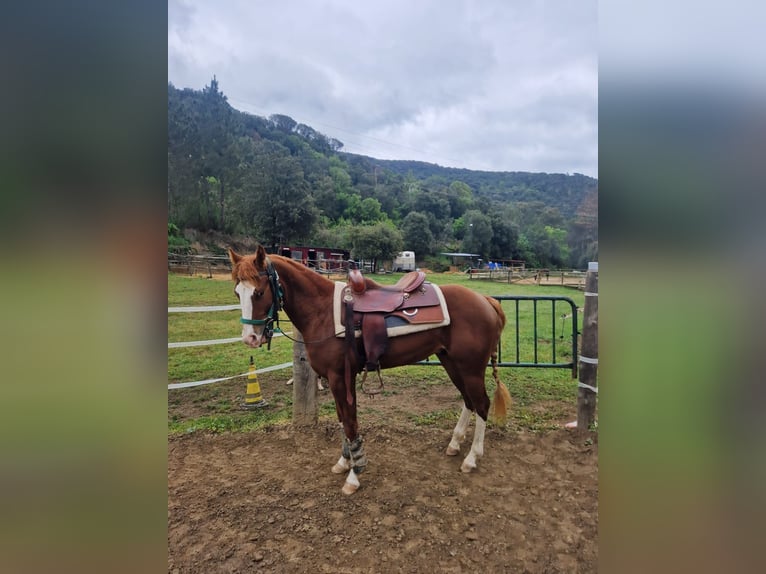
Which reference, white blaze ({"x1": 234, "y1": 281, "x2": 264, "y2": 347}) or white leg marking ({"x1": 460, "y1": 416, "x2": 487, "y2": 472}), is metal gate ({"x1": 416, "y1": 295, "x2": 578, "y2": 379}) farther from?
white blaze ({"x1": 234, "y1": 281, "x2": 264, "y2": 347})

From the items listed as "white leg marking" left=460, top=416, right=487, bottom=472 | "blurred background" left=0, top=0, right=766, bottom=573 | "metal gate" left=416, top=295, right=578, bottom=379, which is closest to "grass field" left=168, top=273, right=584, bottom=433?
"metal gate" left=416, top=295, right=578, bottom=379

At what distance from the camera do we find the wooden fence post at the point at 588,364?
9.84 ft

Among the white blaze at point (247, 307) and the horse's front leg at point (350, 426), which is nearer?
the white blaze at point (247, 307)

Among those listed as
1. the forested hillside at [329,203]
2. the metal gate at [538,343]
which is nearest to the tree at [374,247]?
the forested hillside at [329,203]

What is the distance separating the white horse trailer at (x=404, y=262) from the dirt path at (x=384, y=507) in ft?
55.5

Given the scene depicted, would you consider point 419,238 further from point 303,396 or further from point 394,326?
point 394,326

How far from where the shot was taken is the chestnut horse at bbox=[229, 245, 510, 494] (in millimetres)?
2385

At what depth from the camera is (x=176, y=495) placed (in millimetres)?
2441

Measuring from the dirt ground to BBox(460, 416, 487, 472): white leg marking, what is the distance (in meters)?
0.07

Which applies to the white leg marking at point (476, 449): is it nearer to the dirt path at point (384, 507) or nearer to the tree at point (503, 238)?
the dirt path at point (384, 507)

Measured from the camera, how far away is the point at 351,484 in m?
2.49
